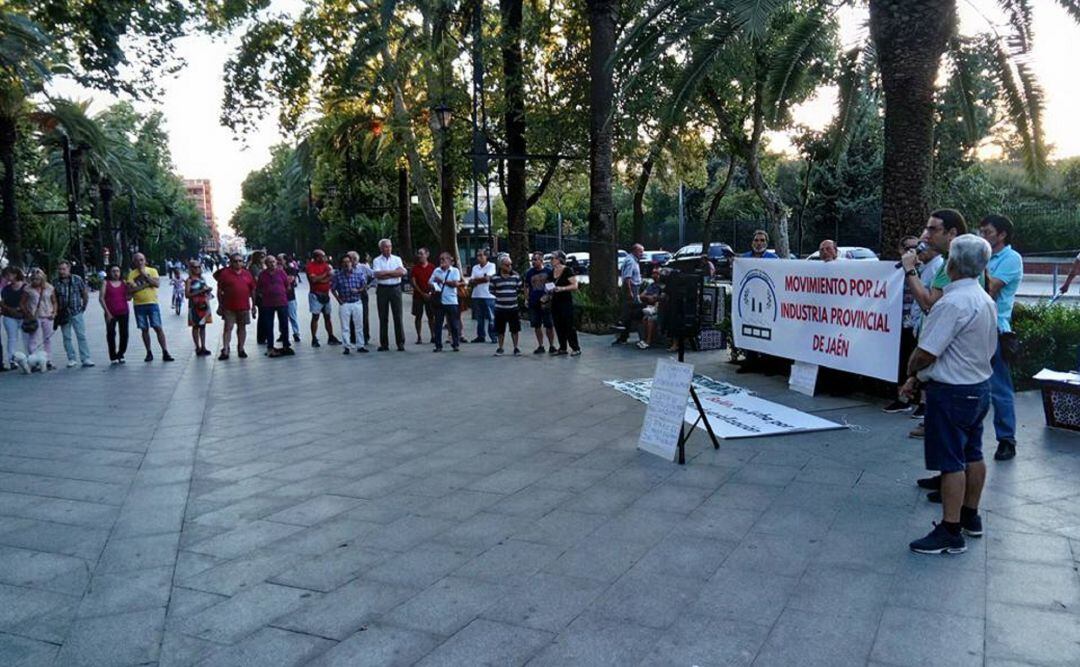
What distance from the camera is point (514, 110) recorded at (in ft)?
64.5

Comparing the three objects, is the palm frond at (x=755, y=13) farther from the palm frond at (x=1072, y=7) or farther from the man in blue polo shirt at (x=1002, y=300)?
the man in blue polo shirt at (x=1002, y=300)

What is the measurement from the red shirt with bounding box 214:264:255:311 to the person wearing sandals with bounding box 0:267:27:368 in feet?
9.73

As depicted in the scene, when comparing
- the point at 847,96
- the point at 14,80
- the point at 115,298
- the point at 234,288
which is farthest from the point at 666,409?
the point at 14,80

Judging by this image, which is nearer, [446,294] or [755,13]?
[755,13]

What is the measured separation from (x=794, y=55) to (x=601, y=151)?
4619 millimetres

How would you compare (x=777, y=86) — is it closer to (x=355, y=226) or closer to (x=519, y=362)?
(x=519, y=362)

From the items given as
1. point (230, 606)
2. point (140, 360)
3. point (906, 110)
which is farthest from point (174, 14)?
point (230, 606)

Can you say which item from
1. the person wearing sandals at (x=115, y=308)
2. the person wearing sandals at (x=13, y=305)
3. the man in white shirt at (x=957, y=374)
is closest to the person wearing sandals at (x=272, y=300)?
the person wearing sandals at (x=115, y=308)

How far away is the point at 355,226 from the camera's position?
151 ft

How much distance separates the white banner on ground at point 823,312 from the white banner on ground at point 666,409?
2841 millimetres

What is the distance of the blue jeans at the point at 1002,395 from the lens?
5602 millimetres

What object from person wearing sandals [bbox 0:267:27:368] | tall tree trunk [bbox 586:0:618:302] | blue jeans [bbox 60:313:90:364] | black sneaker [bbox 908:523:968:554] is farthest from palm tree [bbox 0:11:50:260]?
black sneaker [bbox 908:523:968:554]

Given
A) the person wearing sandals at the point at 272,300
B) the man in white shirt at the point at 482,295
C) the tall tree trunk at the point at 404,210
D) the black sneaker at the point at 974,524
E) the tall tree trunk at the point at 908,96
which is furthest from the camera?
the tall tree trunk at the point at 404,210

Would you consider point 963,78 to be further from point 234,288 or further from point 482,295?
point 234,288
